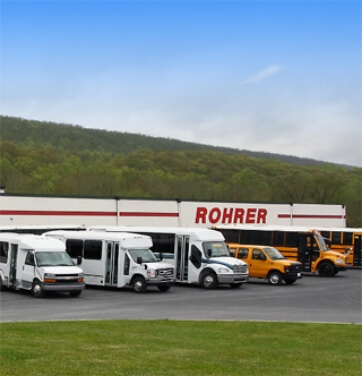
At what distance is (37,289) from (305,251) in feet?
59.2

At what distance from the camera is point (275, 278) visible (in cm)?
3512

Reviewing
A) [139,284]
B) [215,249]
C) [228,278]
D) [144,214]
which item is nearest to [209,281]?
[228,278]

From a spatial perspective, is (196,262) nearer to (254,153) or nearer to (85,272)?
(85,272)

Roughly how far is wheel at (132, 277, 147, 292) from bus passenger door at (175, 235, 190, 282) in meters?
3.50

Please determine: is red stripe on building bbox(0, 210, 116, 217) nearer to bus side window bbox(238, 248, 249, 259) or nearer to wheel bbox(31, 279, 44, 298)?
bus side window bbox(238, 248, 249, 259)

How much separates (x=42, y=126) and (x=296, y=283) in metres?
133

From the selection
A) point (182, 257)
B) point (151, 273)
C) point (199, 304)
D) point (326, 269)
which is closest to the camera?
point (199, 304)

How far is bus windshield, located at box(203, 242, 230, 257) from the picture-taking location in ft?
109

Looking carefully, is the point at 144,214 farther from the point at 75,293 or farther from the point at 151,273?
the point at 75,293

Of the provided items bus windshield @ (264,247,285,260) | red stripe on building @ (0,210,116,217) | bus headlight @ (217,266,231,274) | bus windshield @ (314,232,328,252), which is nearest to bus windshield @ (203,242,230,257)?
bus headlight @ (217,266,231,274)

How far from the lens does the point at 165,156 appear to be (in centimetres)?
14038

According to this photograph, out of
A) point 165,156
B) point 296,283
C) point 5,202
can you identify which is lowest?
point 296,283

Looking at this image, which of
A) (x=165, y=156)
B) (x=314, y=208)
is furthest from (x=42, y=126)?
(x=314, y=208)

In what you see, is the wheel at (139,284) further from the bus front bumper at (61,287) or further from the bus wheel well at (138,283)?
the bus front bumper at (61,287)
